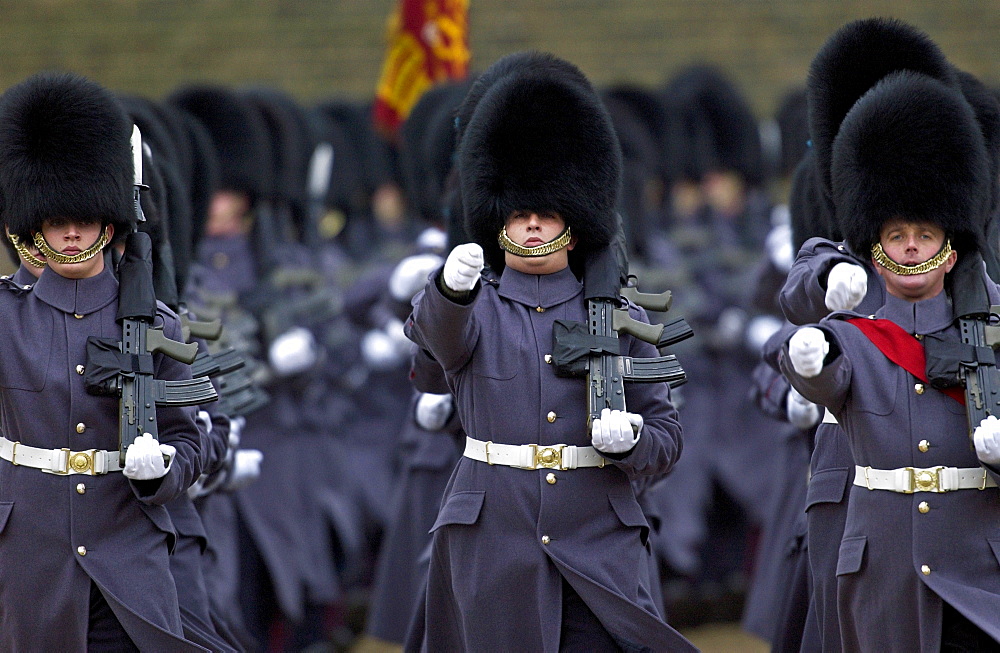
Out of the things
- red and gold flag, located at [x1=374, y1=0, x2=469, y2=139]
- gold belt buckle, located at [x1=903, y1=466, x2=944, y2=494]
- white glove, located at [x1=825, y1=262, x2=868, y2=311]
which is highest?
red and gold flag, located at [x1=374, y1=0, x2=469, y2=139]

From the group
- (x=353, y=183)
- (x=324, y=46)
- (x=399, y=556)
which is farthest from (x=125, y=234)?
(x=324, y=46)

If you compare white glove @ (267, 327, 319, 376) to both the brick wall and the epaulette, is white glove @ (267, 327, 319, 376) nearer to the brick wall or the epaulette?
the epaulette

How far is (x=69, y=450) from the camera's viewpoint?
4098mm

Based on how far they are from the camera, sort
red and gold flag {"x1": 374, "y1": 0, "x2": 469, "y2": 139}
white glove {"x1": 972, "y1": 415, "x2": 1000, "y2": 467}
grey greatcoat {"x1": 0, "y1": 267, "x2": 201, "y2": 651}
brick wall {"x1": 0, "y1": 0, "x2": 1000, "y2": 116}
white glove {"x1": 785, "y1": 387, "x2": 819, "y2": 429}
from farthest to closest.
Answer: brick wall {"x1": 0, "y1": 0, "x2": 1000, "y2": 116} → red and gold flag {"x1": 374, "y1": 0, "x2": 469, "y2": 139} → white glove {"x1": 785, "y1": 387, "x2": 819, "y2": 429} → grey greatcoat {"x1": 0, "y1": 267, "x2": 201, "y2": 651} → white glove {"x1": 972, "y1": 415, "x2": 1000, "y2": 467}

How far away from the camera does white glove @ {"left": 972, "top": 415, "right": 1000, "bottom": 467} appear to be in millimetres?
3820

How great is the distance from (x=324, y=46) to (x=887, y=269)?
900cm

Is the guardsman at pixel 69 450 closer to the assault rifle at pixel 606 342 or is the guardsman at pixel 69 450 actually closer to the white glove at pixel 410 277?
the assault rifle at pixel 606 342

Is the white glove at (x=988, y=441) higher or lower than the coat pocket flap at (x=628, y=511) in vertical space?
higher

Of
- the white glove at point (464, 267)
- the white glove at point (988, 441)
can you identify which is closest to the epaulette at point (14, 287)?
the white glove at point (464, 267)

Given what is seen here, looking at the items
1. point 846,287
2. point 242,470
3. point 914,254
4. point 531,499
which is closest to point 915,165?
point 914,254

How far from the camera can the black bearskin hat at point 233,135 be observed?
7.51m

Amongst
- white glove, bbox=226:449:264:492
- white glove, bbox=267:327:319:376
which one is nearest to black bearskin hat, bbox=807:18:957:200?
white glove, bbox=226:449:264:492

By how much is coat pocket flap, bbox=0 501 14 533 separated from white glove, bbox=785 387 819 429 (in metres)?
2.34

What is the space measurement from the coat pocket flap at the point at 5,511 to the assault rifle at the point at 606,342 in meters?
1.34
